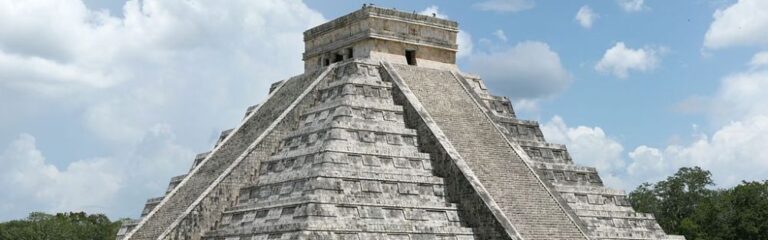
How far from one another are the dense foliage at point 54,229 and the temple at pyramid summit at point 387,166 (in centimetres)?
2511

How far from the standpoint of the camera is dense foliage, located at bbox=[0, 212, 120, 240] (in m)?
47.6

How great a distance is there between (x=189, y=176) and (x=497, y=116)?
7474 mm

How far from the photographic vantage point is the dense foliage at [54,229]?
4762 centimetres

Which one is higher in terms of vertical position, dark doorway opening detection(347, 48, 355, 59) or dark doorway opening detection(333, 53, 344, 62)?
dark doorway opening detection(333, 53, 344, 62)

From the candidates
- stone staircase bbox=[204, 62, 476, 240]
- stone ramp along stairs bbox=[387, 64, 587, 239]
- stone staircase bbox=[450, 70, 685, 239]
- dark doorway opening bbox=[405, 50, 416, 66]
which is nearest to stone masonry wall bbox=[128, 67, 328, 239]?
stone staircase bbox=[204, 62, 476, 240]

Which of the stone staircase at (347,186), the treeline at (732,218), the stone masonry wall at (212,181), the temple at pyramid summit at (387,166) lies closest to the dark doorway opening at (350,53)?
the temple at pyramid summit at (387,166)

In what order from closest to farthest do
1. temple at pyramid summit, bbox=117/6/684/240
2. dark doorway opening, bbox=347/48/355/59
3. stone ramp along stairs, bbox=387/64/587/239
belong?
temple at pyramid summit, bbox=117/6/684/240, stone ramp along stairs, bbox=387/64/587/239, dark doorway opening, bbox=347/48/355/59

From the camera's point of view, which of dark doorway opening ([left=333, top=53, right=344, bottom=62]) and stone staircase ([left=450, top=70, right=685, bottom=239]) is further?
dark doorway opening ([left=333, top=53, right=344, bottom=62])

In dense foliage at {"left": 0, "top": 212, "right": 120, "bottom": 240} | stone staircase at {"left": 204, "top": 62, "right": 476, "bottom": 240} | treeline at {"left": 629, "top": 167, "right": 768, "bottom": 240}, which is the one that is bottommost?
stone staircase at {"left": 204, "top": 62, "right": 476, "bottom": 240}

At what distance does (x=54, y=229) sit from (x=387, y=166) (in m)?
32.4

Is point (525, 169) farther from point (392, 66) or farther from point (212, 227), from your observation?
point (212, 227)

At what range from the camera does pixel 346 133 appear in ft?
67.6

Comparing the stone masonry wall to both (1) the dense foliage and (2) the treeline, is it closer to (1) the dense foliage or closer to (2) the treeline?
(2) the treeline

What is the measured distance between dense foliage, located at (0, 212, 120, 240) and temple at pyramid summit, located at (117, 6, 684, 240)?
82.4ft
